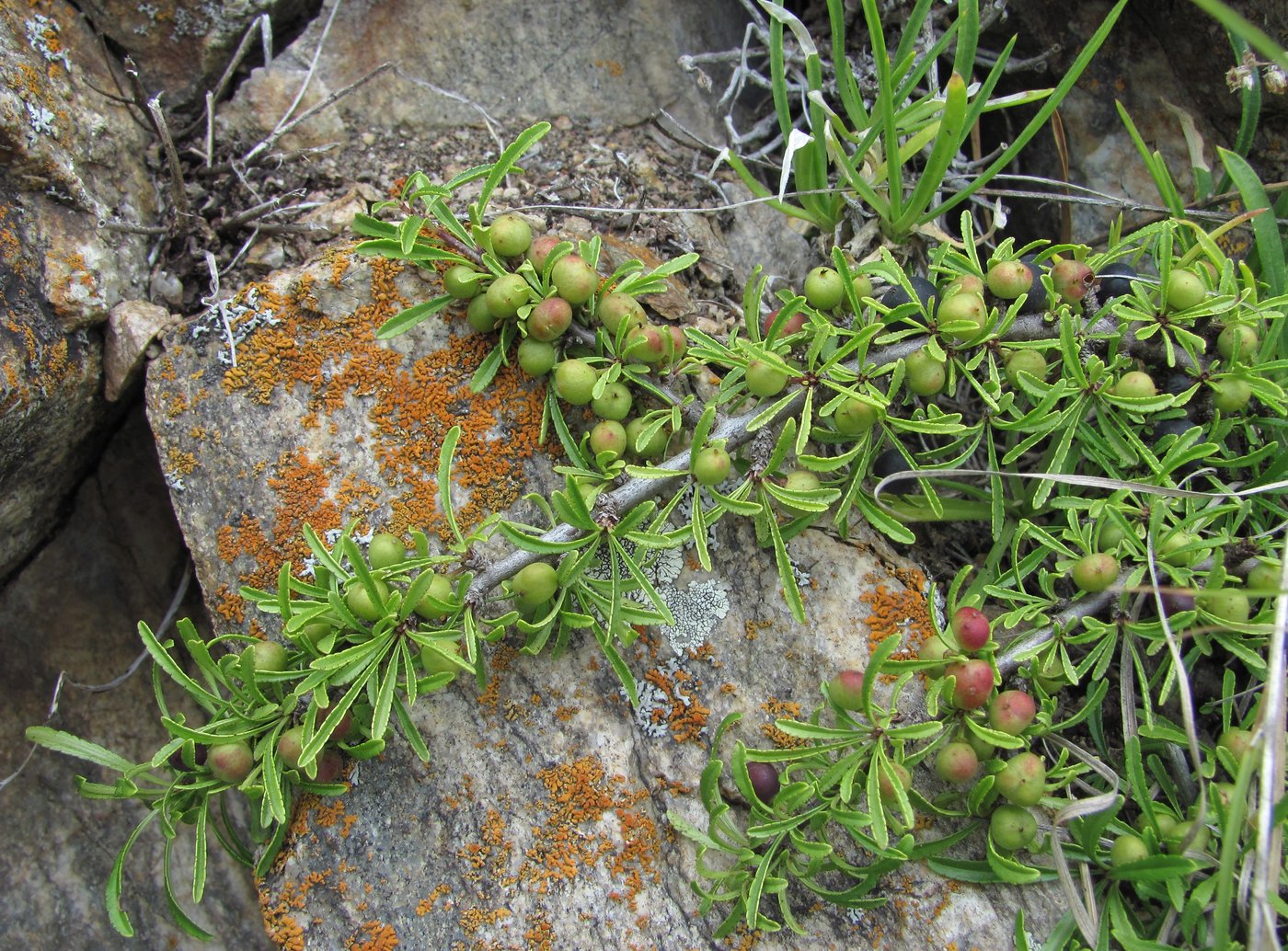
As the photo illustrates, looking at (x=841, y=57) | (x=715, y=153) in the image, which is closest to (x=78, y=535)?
(x=715, y=153)

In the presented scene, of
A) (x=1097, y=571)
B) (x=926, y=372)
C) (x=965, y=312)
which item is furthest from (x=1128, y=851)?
(x=965, y=312)

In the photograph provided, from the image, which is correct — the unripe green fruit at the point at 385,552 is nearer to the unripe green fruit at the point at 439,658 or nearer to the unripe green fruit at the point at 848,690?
the unripe green fruit at the point at 439,658

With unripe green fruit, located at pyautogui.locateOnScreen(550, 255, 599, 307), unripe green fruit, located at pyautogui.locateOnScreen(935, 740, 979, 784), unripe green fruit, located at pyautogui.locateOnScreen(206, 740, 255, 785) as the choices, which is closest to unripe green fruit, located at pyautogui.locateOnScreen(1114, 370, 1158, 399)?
unripe green fruit, located at pyautogui.locateOnScreen(935, 740, 979, 784)

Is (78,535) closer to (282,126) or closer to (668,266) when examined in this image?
(282,126)

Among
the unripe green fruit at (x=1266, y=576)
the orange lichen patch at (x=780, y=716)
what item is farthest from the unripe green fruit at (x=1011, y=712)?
the unripe green fruit at (x=1266, y=576)

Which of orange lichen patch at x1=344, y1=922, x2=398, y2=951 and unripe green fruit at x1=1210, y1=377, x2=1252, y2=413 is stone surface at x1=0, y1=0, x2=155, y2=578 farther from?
unripe green fruit at x1=1210, y1=377, x2=1252, y2=413

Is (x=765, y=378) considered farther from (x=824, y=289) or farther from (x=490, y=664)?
(x=490, y=664)
